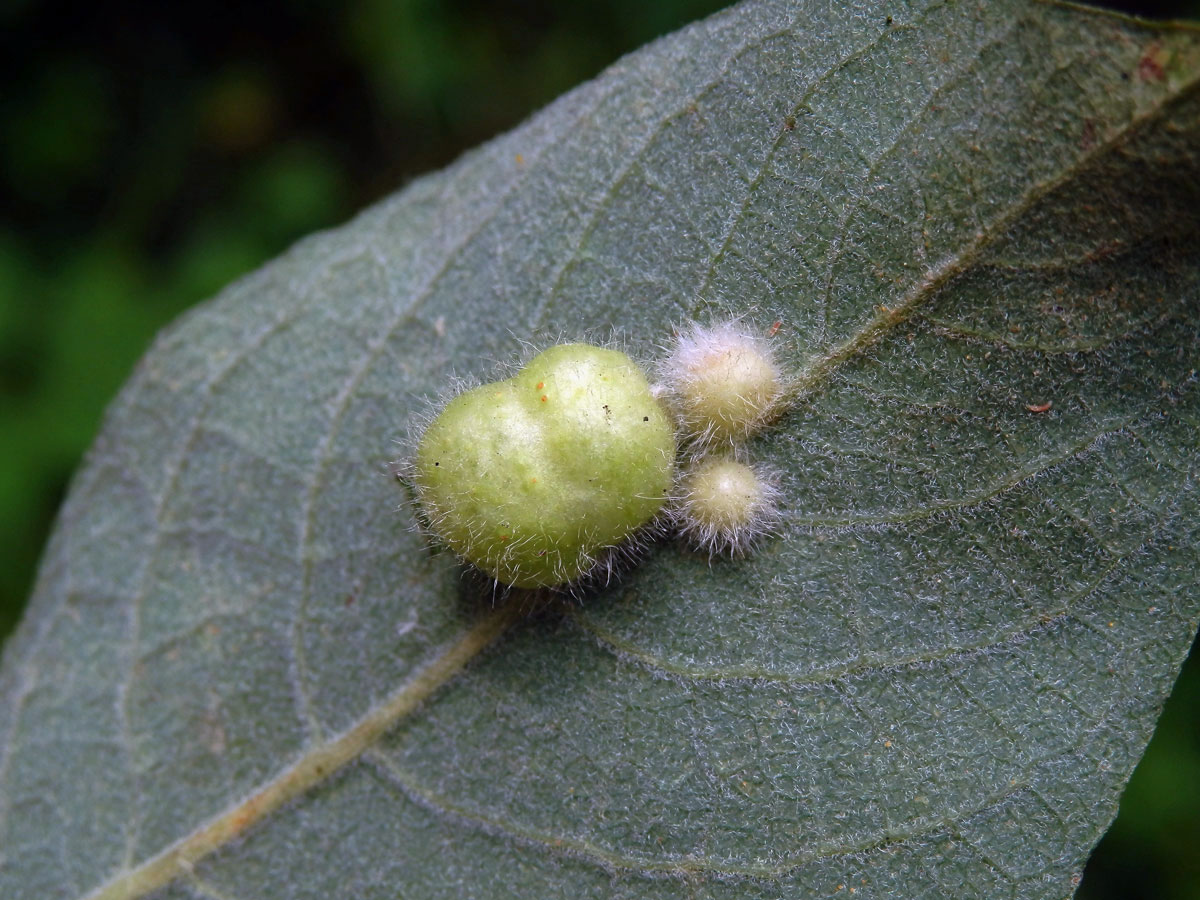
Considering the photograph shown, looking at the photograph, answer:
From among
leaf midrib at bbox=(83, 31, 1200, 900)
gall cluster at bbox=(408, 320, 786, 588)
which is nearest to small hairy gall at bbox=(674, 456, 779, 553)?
gall cluster at bbox=(408, 320, 786, 588)

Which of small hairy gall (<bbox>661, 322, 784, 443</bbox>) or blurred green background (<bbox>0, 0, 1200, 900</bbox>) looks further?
blurred green background (<bbox>0, 0, 1200, 900</bbox>)

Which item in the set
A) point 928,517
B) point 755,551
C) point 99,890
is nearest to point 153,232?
point 99,890

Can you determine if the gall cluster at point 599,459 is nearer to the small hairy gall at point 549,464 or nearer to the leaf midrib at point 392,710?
the small hairy gall at point 549,464

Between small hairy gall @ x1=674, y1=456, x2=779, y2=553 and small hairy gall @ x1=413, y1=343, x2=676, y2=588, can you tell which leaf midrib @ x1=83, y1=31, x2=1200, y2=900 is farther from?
small hairy gall @ x1=413, y1=343, x2=676, y2=588

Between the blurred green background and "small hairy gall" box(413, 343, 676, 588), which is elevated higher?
the blurred green background

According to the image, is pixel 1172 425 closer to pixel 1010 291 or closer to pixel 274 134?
pixel 1010 291
